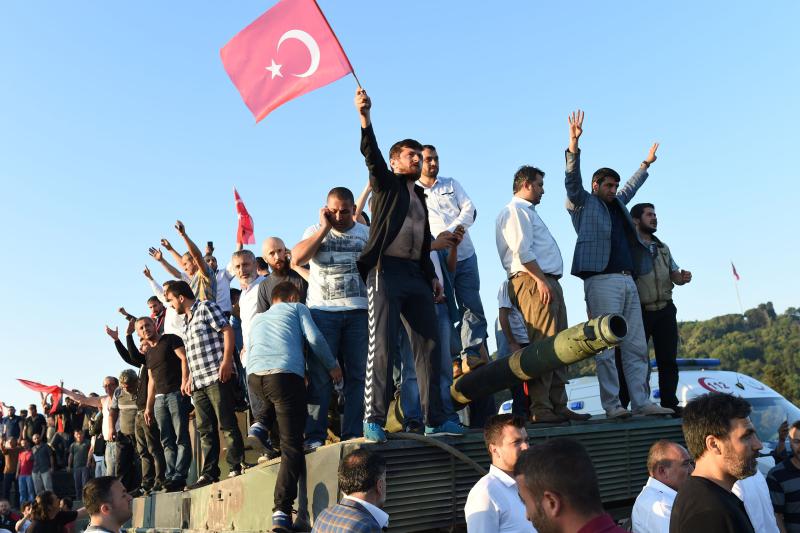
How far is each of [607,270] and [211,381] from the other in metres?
3.91

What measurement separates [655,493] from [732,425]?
1610 millimetres

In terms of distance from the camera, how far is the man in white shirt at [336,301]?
23.7 ft

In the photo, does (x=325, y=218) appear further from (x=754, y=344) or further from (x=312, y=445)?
(x=754, y=344)

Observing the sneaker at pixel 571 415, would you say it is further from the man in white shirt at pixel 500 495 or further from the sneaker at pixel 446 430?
the man in white shirt at pixel 500 495

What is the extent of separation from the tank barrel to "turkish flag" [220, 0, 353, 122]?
9.95 ft

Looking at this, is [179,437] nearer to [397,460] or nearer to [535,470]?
[397,460]

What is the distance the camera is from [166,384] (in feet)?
30.5

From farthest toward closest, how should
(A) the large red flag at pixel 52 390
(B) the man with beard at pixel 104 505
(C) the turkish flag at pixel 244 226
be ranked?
(A) the large red flag at pixel 52 390, (C) the turkish flag at pixel 244 226, (B) the man with beard at pixel 104 505

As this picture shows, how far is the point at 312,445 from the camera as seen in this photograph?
689 centimetres

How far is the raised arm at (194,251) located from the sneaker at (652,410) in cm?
498

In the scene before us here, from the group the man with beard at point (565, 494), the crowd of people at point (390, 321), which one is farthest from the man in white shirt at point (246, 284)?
the man with beard at point (565, 494)

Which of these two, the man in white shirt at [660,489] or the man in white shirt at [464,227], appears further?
the man in white shirt at [464,227]

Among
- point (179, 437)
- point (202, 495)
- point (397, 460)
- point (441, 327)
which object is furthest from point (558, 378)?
point (179, 437)

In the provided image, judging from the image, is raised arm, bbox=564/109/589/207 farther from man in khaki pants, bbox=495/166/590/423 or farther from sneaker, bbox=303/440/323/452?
sneaker, bbox=303/440/323/452
